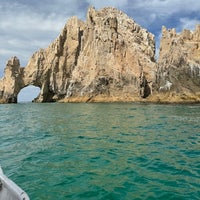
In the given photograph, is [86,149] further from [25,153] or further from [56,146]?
[25,153]

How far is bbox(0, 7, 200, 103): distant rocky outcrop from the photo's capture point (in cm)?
6375

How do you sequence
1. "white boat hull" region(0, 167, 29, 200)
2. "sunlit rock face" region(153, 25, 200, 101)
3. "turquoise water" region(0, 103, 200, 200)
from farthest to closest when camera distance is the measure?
"sunlit rock face" region(153, 25, 200, 101)
"turquoise water" region(0, 103, 200, 200)
"white boat hull" region(0, 167, 29, 200)

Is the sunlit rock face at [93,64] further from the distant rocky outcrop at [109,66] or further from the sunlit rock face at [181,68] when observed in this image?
the sunlit rock face at [181,68]

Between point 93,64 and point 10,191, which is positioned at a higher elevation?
point 93,64

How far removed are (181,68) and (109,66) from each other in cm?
2741

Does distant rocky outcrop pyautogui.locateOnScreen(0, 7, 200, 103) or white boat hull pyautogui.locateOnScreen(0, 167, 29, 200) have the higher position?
distant rocky outcrop pyautogui.locateOnScreen(0, 7, 200, 103)

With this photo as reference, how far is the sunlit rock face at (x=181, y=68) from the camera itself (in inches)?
2363

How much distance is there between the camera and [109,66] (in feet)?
278

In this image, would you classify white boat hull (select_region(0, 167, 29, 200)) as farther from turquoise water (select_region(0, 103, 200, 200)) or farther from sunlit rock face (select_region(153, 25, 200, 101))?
sunlit rock face (select_region(153, 25, 200, 101))

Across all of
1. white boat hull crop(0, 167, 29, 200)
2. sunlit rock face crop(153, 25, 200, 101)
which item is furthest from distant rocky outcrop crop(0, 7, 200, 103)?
white boat hull crop(0, 167, 29, 200)

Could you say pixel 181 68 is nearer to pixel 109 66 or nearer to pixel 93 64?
pixel 109 66

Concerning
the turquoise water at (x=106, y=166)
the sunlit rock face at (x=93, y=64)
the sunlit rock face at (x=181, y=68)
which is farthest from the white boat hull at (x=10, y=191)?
the sunlit rock face at (x=93, y=64)

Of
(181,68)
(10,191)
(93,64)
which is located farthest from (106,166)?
(93,64)

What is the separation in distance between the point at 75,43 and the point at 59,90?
19816mm
